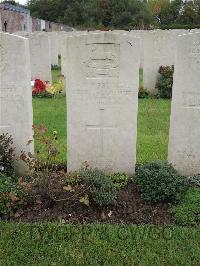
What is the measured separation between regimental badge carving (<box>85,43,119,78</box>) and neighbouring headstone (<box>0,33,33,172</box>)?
0.90 meters

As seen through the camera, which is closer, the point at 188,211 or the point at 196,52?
the point at 188,211

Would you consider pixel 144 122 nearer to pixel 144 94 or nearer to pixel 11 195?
pixel 144 94

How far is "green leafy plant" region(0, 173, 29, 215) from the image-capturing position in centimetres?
509

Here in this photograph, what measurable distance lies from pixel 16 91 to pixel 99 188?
184 centimetres

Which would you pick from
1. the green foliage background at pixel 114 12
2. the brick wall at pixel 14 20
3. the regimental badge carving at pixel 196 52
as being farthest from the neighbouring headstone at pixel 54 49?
the green foliage background at pixel 114 12

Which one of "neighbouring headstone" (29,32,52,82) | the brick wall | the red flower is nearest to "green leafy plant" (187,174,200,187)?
the red flower

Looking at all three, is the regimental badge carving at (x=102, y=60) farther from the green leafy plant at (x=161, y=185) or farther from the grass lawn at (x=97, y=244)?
the grass lawn at (x=97, y=244)

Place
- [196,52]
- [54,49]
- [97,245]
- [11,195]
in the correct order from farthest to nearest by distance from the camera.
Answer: [54,49] < [196,52] < [11,195] < [97,245]

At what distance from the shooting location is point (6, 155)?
5.77 m

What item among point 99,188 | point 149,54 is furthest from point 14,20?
point 99,188

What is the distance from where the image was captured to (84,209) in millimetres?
5238

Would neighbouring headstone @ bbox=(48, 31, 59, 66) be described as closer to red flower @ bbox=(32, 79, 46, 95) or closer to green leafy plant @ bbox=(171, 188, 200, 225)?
red flower @ bbox=(32, 79, 46, 95)

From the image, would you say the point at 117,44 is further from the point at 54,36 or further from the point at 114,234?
the point at 54,36

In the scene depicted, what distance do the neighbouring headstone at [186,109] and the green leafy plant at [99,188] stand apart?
1299 mm
